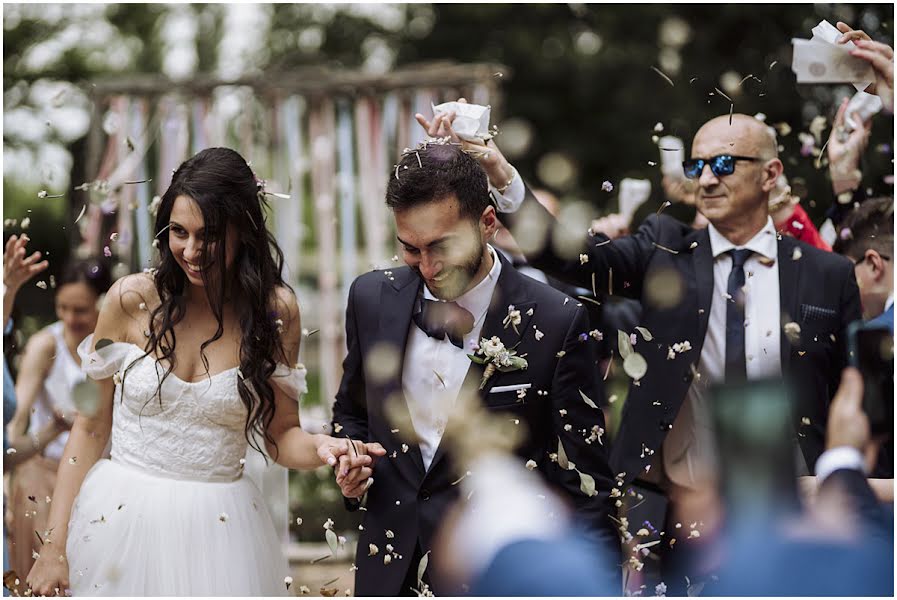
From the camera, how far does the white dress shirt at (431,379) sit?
3.15m

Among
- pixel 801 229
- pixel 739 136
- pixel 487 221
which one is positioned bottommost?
Answer: pixel 801 229

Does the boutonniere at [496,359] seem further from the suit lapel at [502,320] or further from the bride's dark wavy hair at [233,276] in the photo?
the bride's dark wavy hair at [233,276]

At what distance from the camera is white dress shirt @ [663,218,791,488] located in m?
3.77

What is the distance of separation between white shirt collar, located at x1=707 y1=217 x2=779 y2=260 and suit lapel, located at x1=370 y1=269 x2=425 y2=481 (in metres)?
1.25

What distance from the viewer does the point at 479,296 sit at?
3238mm

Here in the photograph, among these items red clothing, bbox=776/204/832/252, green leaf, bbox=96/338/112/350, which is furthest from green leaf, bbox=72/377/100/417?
red clothing, bbox=776/204/832/252

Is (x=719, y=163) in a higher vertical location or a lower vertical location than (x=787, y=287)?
higher

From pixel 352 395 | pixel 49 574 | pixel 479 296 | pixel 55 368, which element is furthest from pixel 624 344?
pixel 55 368

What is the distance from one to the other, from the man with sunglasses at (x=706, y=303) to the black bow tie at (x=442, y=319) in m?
0.54

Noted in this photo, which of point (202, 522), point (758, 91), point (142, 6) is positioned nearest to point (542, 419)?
point (202, 522)

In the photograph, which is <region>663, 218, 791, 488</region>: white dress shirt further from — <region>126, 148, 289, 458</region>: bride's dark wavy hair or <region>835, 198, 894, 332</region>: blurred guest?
<region>126, 148, 289, 458</region>: bride's dark wavy hair

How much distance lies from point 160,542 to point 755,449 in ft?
7.73

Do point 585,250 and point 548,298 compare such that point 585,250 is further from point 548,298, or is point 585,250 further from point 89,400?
point 89,400

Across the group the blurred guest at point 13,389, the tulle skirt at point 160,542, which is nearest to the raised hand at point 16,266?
the blurred guest at point 13,389
